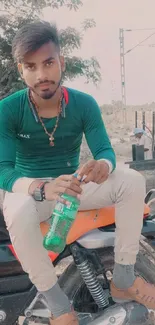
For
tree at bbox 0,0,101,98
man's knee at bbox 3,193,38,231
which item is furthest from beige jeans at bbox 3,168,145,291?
tree at bbox 0,0,101,98

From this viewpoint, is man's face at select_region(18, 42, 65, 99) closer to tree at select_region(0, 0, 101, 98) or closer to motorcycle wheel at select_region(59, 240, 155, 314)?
motorcycle wheel at select_region(59, 240, 155, 314)

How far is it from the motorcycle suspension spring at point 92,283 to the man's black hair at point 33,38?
1.13 metres

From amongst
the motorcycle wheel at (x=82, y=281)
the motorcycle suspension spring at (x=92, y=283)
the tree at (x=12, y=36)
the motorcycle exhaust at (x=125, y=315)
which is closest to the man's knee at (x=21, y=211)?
the motorcycle suspension spring at (x=92, y=283)

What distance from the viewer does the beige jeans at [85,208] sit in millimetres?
2172

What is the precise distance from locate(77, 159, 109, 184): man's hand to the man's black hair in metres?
0.67

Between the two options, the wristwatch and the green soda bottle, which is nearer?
the green soda bottle

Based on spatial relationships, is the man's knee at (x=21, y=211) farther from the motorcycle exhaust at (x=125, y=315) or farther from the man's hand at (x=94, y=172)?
the motorcycle exhaust at (x=125, y=315)

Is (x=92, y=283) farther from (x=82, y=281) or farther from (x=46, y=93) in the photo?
(x=46, y=93)

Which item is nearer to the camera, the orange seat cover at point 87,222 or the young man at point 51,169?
the young man at point 51,169

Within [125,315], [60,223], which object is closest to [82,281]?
[125,315]

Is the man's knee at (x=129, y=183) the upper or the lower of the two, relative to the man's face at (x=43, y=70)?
lower

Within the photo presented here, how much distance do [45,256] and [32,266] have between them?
3.1 inches

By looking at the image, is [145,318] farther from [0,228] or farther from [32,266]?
[0,228]

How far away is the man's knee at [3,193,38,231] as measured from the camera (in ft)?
7.09
